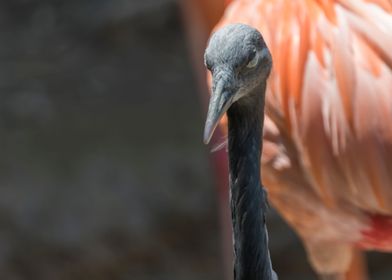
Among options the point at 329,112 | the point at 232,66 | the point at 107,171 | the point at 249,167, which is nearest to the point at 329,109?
the point at 329,112

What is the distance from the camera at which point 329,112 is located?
8.64 feet

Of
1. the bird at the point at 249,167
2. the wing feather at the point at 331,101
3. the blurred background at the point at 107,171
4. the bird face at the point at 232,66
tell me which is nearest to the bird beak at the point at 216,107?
the bird face at the point at 232,66

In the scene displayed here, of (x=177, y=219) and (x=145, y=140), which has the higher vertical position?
(x=145, y=140)

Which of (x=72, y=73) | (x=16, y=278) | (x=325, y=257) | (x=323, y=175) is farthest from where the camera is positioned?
(x=72, y=73)

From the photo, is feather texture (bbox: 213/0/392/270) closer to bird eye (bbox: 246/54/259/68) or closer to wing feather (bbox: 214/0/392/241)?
wing feather (bbox: 214/0/392/241)

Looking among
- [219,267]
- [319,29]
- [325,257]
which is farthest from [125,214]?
[319,29]

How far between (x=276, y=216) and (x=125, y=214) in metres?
0.59

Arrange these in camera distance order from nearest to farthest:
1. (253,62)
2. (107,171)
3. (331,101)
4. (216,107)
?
(216,107), (253,62), (331,101), (107,171)

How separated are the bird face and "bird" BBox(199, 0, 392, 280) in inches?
21.1

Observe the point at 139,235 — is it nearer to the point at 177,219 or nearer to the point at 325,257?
the point at 177,219

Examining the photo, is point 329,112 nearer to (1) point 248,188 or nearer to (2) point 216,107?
(1) point 248,188

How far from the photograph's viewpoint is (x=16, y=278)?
4441 mm

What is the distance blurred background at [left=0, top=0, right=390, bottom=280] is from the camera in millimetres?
4418

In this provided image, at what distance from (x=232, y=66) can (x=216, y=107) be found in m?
0.10
